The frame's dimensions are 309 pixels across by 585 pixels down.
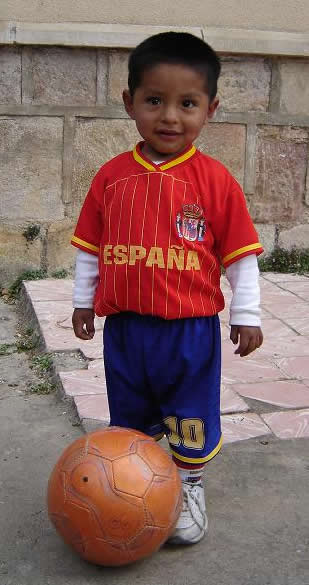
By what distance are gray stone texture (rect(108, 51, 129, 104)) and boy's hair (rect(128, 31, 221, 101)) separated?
10.3 ft

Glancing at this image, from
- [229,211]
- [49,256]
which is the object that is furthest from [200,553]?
[49,256]

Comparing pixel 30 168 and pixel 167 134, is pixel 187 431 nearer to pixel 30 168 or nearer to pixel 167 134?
pixel 167 134

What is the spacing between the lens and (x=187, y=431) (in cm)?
242

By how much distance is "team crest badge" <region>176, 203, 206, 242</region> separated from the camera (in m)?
2.27

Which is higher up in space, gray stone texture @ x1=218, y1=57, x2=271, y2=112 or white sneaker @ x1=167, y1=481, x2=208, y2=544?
gray stone texture @ x1=218, y1=57, x2=271, y2=112

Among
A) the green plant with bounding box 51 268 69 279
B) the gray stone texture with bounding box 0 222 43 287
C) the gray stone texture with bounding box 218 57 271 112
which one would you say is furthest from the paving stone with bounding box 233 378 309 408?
the gray stone texture with bounding box 218 57 271 112

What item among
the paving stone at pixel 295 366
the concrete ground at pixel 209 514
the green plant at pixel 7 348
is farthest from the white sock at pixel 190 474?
the green plant at pixel 7 348

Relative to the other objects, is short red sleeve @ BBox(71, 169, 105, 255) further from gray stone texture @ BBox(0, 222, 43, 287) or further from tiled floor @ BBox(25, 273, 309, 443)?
gray stone texture @ BBox(0, 222, 43, 287)

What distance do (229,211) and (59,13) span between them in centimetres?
342

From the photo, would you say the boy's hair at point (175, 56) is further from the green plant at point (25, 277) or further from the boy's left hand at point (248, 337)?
the green plant at point (25, 277)

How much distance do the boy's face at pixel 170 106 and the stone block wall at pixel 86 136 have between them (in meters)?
3.11

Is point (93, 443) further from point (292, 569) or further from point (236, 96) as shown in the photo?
point (236, 96)

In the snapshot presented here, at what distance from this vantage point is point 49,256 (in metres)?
5.52

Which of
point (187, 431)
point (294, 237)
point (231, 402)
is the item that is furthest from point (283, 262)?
point (187, 431)
